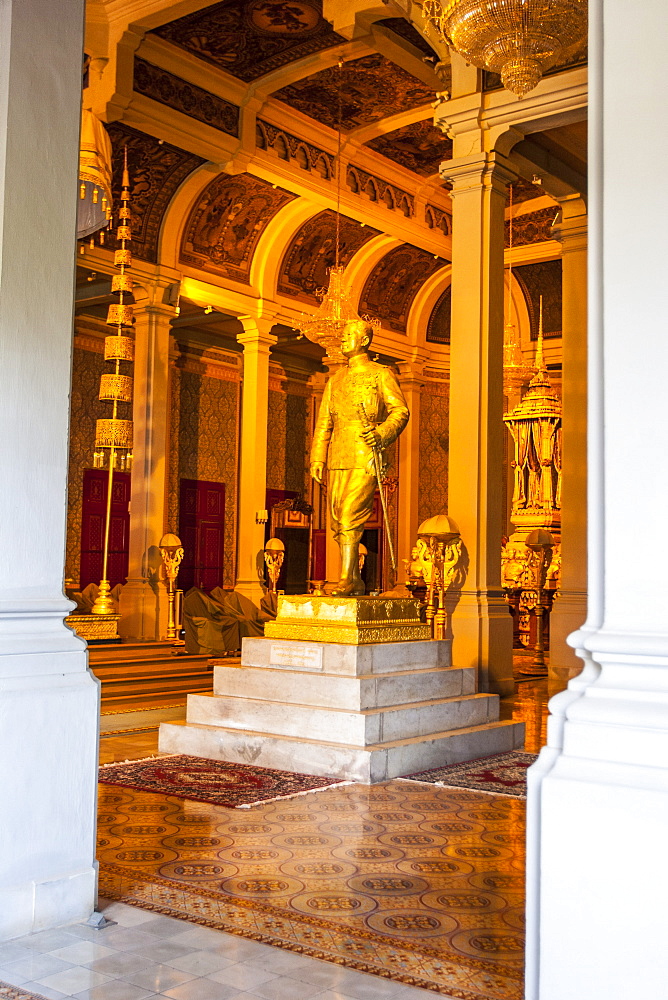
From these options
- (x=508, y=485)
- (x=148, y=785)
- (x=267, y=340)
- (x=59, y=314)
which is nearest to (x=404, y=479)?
(x=508, y=485)

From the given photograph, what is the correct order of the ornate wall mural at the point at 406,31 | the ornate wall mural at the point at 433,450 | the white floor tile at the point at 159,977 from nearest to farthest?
the white floor tile at the point at 159,977 → the ornate wall mural at the point at 406,31 → the ornate wall mural at the point at 433,450

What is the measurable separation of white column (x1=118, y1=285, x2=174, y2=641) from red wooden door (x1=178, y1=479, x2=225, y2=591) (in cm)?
426

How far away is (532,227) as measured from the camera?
1759 cm

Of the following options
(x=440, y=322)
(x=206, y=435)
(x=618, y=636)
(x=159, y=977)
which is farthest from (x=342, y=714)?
(x=440, y=322)

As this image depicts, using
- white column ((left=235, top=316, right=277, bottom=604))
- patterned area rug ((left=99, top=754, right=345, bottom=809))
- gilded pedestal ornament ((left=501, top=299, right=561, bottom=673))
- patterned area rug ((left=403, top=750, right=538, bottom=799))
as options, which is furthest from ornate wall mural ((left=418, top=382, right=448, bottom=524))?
patterned area rug ((left=99, top=754, right=345, bottom=809))

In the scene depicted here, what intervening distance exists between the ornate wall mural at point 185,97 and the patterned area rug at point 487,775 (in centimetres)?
897

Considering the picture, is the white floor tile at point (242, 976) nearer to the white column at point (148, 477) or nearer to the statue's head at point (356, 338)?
the statue's head at point (356, 338)

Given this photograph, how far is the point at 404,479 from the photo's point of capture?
64.5 feet

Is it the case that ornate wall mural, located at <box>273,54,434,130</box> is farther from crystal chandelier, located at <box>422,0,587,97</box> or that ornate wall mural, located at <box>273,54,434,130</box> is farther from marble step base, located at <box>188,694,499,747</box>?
marble step base, located at <box>188,694,499,747</box>

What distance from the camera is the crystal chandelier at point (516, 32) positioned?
646 cm

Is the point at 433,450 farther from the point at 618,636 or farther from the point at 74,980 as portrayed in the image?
the point at 618,636

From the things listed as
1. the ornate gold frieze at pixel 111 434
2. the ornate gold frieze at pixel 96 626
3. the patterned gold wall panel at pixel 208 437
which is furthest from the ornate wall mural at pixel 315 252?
the ornate gold frieze at pixel 96 626

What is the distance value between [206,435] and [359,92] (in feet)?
26.4

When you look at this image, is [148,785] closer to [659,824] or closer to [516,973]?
[516,973]
